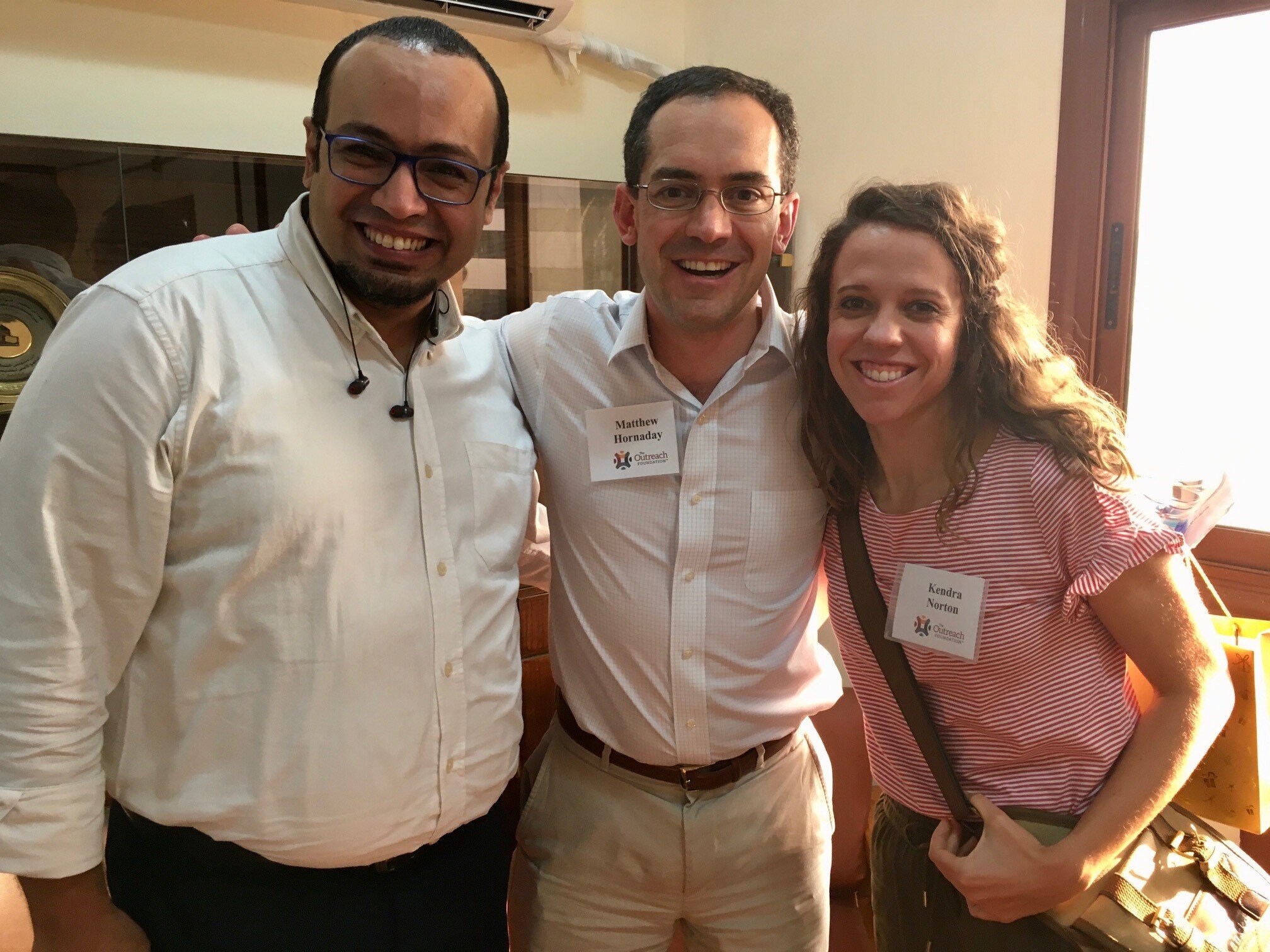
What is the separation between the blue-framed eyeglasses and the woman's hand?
1.19 m

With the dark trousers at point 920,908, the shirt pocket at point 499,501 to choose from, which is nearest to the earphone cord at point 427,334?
the shirt pocket at point 499,501

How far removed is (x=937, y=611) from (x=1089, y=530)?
24 cm

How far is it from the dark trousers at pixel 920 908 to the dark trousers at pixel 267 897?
2.22ft

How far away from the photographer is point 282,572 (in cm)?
121

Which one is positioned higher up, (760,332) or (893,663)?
(760,332)

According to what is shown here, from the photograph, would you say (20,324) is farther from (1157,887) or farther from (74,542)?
(1157,887)

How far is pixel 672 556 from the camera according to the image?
158 cm

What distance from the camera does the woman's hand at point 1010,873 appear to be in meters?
1.28

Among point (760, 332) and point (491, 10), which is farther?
point (491, 10)

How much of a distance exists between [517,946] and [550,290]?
240cm

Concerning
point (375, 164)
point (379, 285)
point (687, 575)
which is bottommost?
point (687, 575)

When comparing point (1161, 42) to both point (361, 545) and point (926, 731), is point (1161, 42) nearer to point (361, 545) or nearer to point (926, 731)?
point (926, 731)

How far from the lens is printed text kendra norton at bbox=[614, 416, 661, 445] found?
1.60 metres

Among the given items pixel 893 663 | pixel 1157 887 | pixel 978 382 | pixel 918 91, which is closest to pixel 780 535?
pixel 893 663
